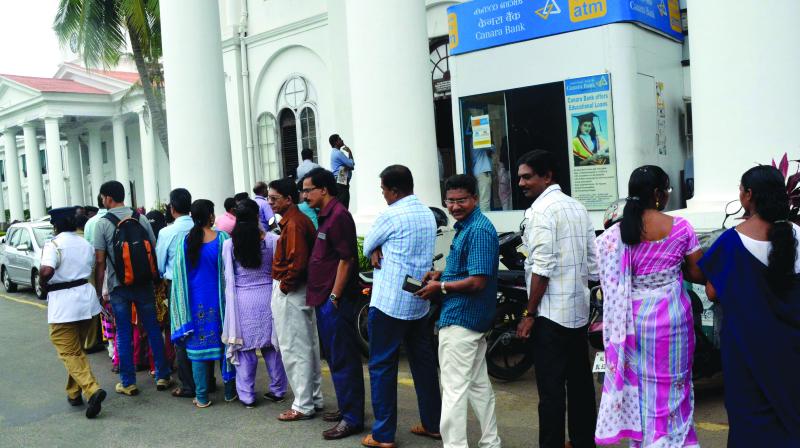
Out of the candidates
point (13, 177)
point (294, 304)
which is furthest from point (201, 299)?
point (13, 177)

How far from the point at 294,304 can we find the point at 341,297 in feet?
2.02

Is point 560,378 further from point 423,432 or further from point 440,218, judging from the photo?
point 440,218

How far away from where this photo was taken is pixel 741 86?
22.5 ft

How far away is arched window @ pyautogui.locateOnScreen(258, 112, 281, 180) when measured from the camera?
1891 cm

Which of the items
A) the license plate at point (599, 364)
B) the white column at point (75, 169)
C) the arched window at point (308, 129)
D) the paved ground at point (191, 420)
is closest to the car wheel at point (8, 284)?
the arched window at point (308, 129)

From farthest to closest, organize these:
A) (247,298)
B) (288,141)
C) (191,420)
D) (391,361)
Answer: (288,141)
(247,298)
(191,420)
(391,361)

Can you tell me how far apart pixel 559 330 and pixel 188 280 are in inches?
138

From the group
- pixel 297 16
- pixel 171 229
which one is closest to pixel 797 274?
pixel 171 229

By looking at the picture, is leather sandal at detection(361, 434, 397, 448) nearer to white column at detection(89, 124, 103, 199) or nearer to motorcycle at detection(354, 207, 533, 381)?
motorcycle at detection(354, 207, 533, 381)

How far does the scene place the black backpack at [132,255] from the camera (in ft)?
23.2

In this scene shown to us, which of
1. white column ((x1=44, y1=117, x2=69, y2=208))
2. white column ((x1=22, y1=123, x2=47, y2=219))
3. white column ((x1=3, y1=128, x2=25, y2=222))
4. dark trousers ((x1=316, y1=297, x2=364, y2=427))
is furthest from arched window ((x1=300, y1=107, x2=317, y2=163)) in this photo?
white column ((x1=3, y1=128, x2=25, y2=222))

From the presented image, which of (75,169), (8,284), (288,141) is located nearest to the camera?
(8,284)

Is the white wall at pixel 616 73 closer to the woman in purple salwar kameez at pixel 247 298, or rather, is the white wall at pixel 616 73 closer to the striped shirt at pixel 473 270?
the woman in purple salwar kameez at pixel 247 298

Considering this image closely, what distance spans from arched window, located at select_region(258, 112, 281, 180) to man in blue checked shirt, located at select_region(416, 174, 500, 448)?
14.6 metres
